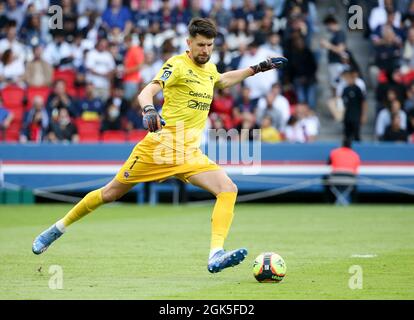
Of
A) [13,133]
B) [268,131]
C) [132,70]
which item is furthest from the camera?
[132,70]

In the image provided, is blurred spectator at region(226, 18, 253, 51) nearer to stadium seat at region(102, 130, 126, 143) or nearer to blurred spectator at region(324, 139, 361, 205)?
stadium seat at region(102, 130, 126, 143)

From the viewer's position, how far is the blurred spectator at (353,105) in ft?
76.5

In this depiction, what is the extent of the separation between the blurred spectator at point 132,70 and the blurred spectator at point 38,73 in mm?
1868

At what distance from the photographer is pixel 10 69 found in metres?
25.1

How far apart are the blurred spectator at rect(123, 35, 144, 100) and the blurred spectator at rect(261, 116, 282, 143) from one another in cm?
332

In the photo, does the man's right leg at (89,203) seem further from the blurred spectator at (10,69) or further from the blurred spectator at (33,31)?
the blurred spectator at (33,31)

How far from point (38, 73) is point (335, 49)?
7.21 m

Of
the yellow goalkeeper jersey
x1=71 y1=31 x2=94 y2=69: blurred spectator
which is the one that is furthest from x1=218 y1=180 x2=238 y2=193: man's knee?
x1=71 y1=31 x2=94 y2=69: blurred spectator

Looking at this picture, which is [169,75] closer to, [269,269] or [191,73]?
[191,73]

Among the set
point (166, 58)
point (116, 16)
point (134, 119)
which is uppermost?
point (116, 16)

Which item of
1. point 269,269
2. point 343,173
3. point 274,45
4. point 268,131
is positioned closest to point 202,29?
point 269,269

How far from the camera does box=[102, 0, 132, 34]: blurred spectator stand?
85.8 feet
